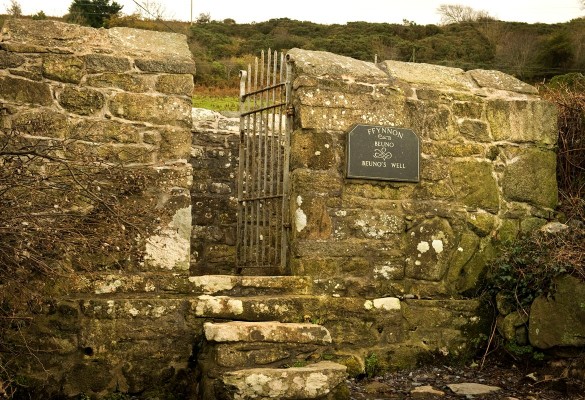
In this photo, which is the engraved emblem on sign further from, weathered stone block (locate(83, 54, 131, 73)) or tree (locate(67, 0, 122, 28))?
tree (locate(67, 0, 122, 28))

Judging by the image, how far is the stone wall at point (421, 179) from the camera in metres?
5.51

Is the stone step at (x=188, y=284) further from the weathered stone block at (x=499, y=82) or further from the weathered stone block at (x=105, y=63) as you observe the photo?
the weathered stone block at (x=499, y=82)

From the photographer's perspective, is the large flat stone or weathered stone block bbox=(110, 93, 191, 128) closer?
the large flat stone

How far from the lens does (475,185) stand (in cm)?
597

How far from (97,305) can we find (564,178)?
14.6 feet

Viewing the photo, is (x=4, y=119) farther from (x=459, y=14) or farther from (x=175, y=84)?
(x=459, y=14)

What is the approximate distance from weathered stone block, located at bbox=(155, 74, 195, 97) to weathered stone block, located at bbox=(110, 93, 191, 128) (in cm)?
6

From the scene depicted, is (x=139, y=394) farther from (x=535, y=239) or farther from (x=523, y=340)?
(x=535, y=239)

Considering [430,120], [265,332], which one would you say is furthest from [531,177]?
[265,332]

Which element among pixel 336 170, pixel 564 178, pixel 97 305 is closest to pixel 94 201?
pixel 97 305

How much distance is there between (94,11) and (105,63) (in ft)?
64.6

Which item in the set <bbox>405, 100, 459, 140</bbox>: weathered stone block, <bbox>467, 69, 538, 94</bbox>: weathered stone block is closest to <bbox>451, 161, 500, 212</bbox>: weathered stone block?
<bbox>405, 100, 459, 140</bbox>: weathered stone block

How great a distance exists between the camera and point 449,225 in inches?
230

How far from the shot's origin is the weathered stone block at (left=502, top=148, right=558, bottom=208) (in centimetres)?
608
